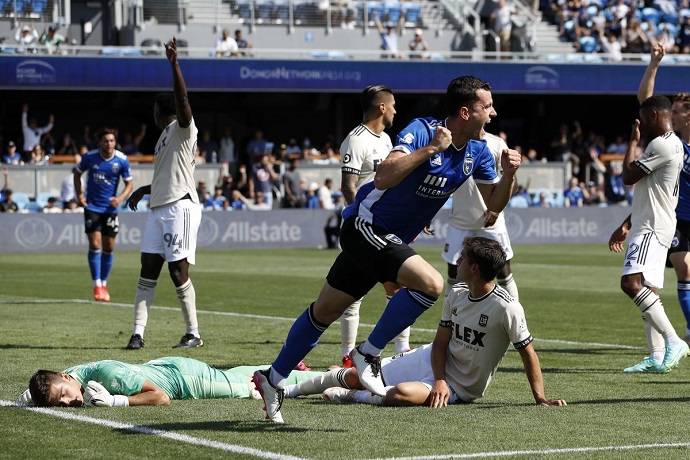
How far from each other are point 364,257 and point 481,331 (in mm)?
1198

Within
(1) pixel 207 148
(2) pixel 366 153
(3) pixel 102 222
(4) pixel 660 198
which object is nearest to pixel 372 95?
(2) pixel 366 153

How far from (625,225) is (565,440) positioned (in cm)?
446

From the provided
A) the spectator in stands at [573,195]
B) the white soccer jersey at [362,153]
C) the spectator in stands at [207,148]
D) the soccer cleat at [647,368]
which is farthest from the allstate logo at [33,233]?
the soccer cleat at [647,368]

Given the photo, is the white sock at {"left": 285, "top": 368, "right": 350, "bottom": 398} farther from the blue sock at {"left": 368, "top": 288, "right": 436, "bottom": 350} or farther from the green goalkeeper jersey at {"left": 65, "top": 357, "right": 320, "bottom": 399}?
the blue sock at {"left": 368, "top": 288, "right": 436, "bottom": 350}

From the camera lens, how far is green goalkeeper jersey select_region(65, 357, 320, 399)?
28.2 feet

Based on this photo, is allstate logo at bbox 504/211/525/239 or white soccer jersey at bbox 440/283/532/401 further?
allstate logo at bbox 504/211/525/239

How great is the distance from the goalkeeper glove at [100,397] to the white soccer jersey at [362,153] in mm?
3291

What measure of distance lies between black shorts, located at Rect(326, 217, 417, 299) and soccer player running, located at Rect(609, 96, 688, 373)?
3.62m

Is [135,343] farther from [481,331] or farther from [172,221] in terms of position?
[481,331]

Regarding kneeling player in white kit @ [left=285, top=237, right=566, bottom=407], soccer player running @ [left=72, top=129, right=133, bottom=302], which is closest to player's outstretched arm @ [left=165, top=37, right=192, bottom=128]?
kneeling player in white kit @ [left=285, top=237, right=566, bottom=407]

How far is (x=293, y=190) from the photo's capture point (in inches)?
1500

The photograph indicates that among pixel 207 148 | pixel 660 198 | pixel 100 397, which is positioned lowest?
pixel 207 148

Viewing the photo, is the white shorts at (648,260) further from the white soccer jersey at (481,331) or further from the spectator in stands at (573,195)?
the spectator in stands at (573,195)

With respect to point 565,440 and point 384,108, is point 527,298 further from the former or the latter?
point 565,440
